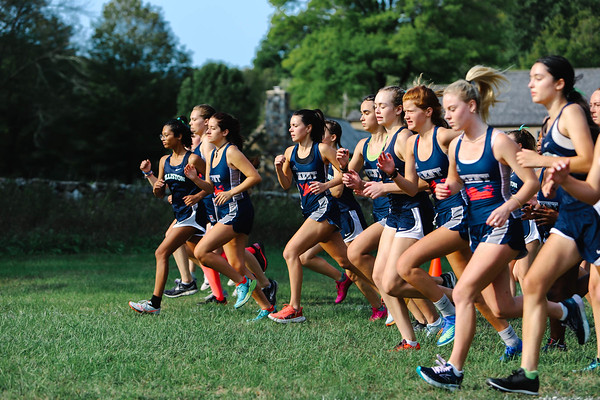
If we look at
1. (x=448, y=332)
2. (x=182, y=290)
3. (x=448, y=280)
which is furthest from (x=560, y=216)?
(x=182, y=290)

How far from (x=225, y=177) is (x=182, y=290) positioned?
2.50 metres

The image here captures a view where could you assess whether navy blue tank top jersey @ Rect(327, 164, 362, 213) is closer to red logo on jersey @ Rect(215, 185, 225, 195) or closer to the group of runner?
the group of runner

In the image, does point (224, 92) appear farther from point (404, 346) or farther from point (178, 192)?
point (404, 346)

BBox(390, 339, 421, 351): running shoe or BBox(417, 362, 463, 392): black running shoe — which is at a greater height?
BBox(417, 362, 463, 392): black running shoe

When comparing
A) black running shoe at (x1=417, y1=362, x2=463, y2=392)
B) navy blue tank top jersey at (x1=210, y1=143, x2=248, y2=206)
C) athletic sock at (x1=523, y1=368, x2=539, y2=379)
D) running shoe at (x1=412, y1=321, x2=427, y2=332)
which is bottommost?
running shoe at (x1=412, y1=321, x2=427, y2=332)

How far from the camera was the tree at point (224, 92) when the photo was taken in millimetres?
38000

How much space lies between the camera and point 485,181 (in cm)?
521

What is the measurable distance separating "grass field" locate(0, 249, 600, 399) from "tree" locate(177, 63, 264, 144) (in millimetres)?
28660

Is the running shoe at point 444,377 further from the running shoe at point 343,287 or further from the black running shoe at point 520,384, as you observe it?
the running shoe at point 343,287

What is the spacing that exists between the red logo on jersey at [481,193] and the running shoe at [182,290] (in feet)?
18.1

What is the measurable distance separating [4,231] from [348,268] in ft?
35.0

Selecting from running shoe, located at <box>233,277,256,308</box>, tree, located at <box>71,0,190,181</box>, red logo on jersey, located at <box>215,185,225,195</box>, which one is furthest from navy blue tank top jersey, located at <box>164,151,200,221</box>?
tree, located at <box>71,0,190,181</box>

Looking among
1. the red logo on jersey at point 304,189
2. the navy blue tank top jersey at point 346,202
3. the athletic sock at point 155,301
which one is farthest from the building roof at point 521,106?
the athletic sock at point 155,301

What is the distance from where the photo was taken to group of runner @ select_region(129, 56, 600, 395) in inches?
190
